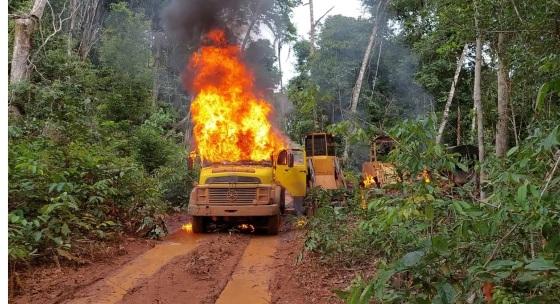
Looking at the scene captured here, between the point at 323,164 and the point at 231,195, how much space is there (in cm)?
768

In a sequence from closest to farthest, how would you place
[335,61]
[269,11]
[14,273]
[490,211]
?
[490,211] → [14,273] → [269,11] → [335,61]

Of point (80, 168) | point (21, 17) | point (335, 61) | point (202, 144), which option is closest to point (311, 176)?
point (202, 144)

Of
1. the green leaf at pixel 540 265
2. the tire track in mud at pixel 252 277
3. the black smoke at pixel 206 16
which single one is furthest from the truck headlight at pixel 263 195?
the green leaf at pixel 540 265

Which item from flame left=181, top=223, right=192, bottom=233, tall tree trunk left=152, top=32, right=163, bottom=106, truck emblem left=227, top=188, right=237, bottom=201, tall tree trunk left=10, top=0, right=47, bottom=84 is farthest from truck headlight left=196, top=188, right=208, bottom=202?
tall tree trunk left=152, top=32, right=163, bottom=106

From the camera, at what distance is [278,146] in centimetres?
1412

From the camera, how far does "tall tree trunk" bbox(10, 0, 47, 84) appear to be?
1298 centimetres

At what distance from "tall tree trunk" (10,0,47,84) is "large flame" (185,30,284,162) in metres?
5.14

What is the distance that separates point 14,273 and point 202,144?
8.14 metres

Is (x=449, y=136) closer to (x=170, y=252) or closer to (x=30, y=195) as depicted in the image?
(x=170, y=252)

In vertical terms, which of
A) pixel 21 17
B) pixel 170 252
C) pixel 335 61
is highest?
pixel 335 61

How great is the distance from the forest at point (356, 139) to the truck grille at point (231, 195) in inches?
56.2

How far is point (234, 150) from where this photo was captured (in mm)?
13789

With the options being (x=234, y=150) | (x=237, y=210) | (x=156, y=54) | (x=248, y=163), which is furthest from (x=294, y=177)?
(x=156, y=54)

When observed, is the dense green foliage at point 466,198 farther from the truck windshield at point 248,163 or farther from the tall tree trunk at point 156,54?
the tall tree trunk at point 156,54
